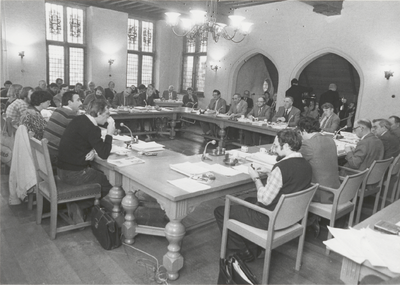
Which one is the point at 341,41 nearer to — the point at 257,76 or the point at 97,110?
the point at 257,76

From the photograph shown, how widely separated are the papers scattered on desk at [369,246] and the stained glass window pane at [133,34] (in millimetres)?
11844

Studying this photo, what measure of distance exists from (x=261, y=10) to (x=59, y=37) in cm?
628

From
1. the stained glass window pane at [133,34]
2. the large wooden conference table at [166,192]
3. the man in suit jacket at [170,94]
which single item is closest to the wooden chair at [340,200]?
the large wooden conference table at [166,192]

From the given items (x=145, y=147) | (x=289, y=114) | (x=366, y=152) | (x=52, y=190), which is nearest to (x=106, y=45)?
(x=289, y=114)

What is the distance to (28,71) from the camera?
1012 cm

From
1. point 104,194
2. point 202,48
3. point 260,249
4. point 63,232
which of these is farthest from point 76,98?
point 202,48

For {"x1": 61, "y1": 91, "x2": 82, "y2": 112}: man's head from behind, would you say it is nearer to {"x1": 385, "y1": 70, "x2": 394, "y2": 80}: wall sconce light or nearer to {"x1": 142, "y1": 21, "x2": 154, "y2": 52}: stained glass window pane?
{"x1": 385, "y1": 70, "x2": 394, "y2": 80}: wall sconce light

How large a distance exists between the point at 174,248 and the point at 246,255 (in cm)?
→ 68

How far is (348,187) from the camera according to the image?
9.92 ft

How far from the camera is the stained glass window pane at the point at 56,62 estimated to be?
10.9m

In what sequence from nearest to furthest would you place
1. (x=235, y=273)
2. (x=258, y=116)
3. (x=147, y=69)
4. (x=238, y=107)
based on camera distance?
(x=235, y=273) → (x=258, y=116) → (x=238, y=107) → (x=147, y=69)

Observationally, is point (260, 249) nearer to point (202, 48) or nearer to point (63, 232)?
point (63, 232)

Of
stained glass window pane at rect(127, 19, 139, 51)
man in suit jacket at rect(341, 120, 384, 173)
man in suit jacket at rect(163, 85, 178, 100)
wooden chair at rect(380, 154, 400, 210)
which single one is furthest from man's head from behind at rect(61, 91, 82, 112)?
stained glass window pane at rect(127, 19, 139, 51)

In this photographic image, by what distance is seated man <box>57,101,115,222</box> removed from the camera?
3.16 meters
